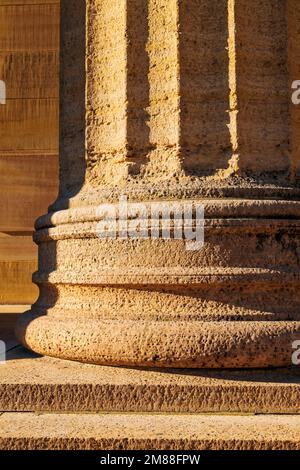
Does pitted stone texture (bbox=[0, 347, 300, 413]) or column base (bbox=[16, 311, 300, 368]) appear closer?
pitted stone texture (bbox=[0, 347, 300, 413])

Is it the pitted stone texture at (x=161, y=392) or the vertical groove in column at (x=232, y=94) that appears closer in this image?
the pitted stone texture at (x=161, y=392)

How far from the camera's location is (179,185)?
15.1 feet

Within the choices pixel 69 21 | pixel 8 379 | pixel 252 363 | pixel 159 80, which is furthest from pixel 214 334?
pixel 69 21

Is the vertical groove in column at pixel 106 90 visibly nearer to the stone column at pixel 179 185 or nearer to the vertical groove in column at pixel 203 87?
the stone column at pixel 179 185

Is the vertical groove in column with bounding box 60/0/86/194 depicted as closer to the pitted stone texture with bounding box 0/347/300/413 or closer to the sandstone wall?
the pitted stone texture with bounding box 0/347/300/413

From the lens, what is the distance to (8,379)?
13.5 feet

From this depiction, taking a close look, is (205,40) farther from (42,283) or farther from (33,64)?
(33,64)

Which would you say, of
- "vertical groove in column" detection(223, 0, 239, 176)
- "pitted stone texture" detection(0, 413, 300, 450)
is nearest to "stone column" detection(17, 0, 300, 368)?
"vertical groove in column" detection(223, 0, 239, 176)

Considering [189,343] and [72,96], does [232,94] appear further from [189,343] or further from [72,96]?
[189,343]

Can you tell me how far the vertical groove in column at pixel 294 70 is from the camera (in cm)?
Result: 482

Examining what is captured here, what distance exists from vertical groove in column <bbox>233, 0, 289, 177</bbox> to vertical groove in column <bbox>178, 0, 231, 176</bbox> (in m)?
0.13

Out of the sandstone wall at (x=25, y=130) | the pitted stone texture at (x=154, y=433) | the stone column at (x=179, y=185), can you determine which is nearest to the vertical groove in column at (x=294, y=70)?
the stone column at (x=179, y=185)

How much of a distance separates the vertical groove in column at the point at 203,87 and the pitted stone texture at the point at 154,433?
2.00 meters

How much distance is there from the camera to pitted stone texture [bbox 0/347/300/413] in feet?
12.8
